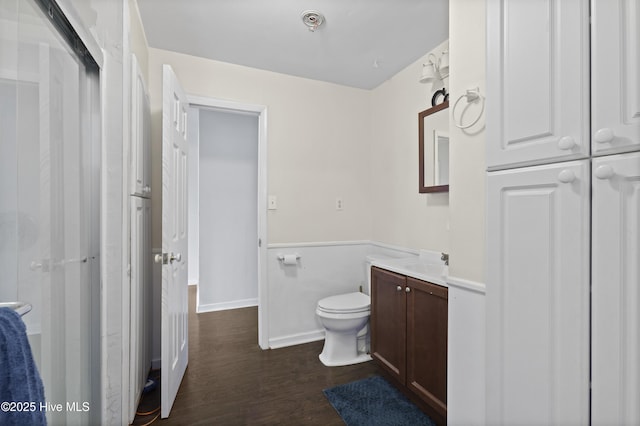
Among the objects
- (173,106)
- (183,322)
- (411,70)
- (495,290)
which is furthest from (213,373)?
(411,70)

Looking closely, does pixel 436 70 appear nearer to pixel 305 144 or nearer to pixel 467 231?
pixel 305 144

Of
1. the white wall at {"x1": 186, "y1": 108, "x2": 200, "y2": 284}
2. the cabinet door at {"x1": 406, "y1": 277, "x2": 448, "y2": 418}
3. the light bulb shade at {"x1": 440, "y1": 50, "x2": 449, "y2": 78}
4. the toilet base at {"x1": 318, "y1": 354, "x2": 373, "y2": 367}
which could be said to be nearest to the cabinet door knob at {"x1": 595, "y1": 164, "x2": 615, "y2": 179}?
the cabinet door at {"x1": 406, "y1": 277, "x2": 448, "y2": 418}

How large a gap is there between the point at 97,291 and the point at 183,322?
0.90 meters

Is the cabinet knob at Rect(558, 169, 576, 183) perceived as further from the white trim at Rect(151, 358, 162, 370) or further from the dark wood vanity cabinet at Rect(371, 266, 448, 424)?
the white trim at Rect(151, 358, 162, 370)

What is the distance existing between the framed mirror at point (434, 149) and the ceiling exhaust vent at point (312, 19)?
1.00 meters

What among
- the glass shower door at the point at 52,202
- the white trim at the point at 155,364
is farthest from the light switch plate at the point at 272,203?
the white trim at the point at 155,364

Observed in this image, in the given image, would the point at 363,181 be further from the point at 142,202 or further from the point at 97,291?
the point at 97,291

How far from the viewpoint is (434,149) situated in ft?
7.09

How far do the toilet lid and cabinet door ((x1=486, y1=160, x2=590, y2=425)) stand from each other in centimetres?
128

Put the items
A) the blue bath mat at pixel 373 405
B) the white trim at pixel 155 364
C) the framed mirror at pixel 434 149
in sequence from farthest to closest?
the white trim at pixel 155 364 → the framed mirror at pixel 434 149 → the blue bath mat at pixel 373 405

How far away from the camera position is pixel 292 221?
2.63 metres

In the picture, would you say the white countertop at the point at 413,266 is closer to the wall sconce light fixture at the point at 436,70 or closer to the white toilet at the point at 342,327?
the white toilet at the point at 342,327

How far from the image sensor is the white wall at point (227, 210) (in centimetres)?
355

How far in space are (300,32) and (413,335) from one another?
2.15 metres
